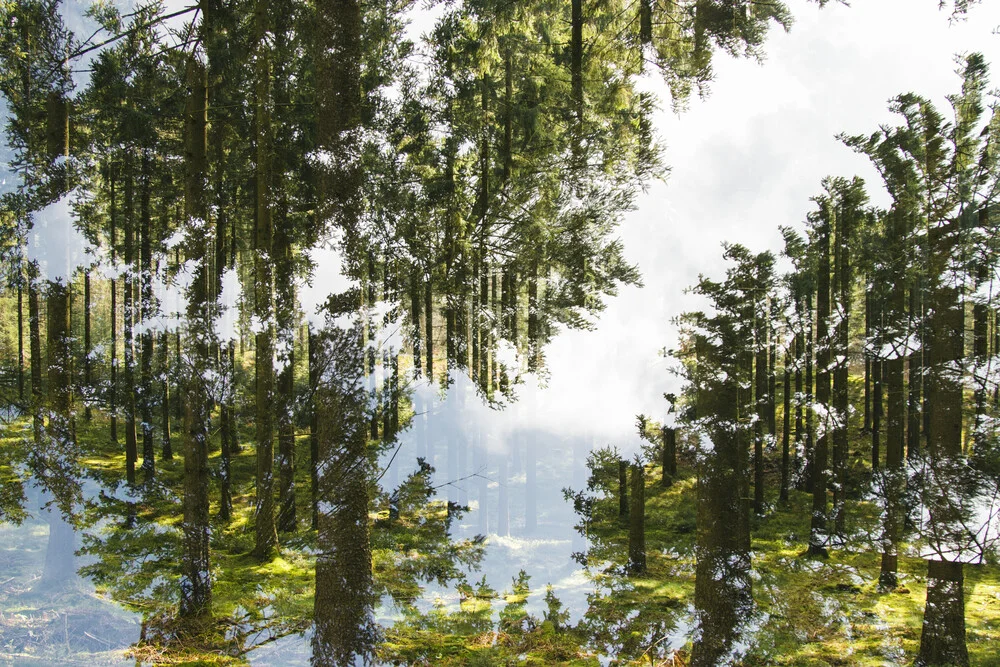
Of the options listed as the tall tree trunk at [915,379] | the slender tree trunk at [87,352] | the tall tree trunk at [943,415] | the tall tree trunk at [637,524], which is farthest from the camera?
the slender tree trunk at [87,352]

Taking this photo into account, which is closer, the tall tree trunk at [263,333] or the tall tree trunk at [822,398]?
the tall tree trunk at [822,398]

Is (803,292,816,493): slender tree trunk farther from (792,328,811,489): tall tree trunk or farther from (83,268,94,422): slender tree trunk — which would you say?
(83,268,94,422): slender tree trunk

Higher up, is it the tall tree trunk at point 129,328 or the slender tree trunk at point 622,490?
the tall tree trunk at point 129,328

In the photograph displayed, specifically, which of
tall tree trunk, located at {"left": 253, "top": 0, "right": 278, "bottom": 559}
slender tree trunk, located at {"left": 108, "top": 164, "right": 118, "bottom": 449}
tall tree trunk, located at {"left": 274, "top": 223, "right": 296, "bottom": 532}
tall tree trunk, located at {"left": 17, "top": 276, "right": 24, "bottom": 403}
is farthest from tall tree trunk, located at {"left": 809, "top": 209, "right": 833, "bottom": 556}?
tall tree trunk, located at {"left": 17, "top": 276, "right": 24, "bottom": 403}

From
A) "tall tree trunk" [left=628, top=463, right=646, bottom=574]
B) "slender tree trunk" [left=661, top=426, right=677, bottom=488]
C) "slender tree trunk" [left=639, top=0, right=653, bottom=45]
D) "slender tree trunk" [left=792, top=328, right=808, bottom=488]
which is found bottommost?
"tall tree trunk" [left=628, top=463, right=646, bottom=574]

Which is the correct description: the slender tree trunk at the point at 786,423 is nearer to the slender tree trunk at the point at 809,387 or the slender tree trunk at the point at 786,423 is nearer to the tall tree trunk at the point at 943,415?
the slender tree trunk at the point at 809,387

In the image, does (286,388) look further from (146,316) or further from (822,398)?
(822,398)

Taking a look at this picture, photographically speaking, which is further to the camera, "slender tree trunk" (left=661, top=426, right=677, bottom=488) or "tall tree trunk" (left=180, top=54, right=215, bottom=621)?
"tall tree trunk" (left=180, top=54, right=215, bottom=621)

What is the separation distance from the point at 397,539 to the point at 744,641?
4.07 metres

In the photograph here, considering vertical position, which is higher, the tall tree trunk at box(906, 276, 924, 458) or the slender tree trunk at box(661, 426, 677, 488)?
the tall tree trunk at box(906, 276, 924, 458)

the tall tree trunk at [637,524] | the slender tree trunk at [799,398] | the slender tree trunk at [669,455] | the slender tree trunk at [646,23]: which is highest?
the slender tree trunk at [646,23]

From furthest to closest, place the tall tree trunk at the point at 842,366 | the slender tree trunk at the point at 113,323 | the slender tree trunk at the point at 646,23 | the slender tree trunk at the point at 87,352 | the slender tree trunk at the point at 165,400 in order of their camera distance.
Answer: the slender tree trunk at the point at 165,400 → the slender tree trunk at the point at 113,323 → the slender tree trunk at the point at 87,352 → the slender tree trunk at the point at 646,23 → the tall tree trunk at the point at 842,366

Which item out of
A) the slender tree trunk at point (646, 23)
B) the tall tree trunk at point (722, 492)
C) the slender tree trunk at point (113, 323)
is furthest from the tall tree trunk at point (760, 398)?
the slender tree trunk at point (113, 323)

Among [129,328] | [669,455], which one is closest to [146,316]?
[129,328]
